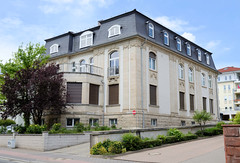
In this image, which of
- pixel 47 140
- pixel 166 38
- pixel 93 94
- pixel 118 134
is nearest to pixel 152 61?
pixel 166 38

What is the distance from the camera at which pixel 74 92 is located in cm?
2322

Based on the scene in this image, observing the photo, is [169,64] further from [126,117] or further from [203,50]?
[203,50]

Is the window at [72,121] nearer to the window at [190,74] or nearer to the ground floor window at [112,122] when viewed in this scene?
the ground floor window at [112,122]

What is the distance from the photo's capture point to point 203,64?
3353cm

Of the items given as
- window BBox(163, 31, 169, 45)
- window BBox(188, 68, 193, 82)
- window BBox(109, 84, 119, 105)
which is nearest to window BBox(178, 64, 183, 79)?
window BBox(188, 68, 193, 82)

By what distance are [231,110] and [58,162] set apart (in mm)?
60604

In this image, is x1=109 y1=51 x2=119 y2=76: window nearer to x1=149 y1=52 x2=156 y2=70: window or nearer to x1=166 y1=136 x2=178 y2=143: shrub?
x1=149 y1=52 x2=156 y2=70: window

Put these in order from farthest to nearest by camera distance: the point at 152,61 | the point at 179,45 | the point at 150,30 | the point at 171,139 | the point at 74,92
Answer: the point at 179,45 < the point at 150,30 < the point at 152,61 < the point at 74,92 < the point at 171,139

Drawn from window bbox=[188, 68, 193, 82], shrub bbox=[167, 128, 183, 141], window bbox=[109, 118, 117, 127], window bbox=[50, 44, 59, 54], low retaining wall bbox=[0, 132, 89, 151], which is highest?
window bbox=[50, 44, 59, 54]

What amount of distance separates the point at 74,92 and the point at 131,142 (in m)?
10.7

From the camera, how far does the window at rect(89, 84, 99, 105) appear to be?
23772 millimetres

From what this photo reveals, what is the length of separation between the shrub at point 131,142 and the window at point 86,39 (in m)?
15.5

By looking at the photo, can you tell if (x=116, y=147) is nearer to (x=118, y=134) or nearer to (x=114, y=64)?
(x=118, y=134)

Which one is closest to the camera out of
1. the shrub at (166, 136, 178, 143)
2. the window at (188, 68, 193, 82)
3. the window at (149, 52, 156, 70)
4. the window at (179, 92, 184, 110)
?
the shrub at (166, 136, 178, 143)
